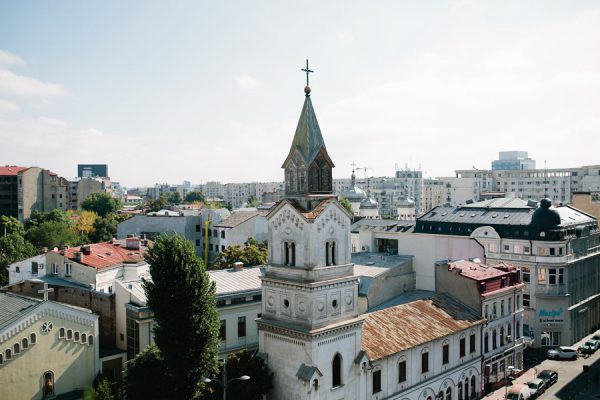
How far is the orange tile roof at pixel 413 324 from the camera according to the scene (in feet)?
125

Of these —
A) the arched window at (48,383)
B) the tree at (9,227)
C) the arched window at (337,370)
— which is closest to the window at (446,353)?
the arched window at (337,370)

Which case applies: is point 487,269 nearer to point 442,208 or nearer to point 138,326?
point 442,208

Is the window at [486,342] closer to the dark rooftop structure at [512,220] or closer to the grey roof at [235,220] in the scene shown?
the dark rooftop structure at [512,220]

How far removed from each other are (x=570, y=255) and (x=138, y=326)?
48.0 m

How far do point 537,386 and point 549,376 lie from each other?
358cm

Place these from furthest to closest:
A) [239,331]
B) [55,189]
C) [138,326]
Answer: [55,189] → [239,331] → [138,326]

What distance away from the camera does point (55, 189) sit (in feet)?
433

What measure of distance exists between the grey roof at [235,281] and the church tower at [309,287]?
8.75 m

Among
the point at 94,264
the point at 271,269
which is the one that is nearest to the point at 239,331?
the point at 271,269

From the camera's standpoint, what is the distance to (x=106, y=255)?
58.7m

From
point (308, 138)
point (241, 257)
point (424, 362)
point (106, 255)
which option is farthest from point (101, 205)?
point (308, 138)

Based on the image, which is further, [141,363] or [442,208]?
[442,208]

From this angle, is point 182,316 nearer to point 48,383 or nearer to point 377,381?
point 48,383

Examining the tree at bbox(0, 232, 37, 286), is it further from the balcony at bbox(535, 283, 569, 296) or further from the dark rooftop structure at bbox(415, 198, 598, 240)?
the balcony at bbox(535, 283, 569, 296)
